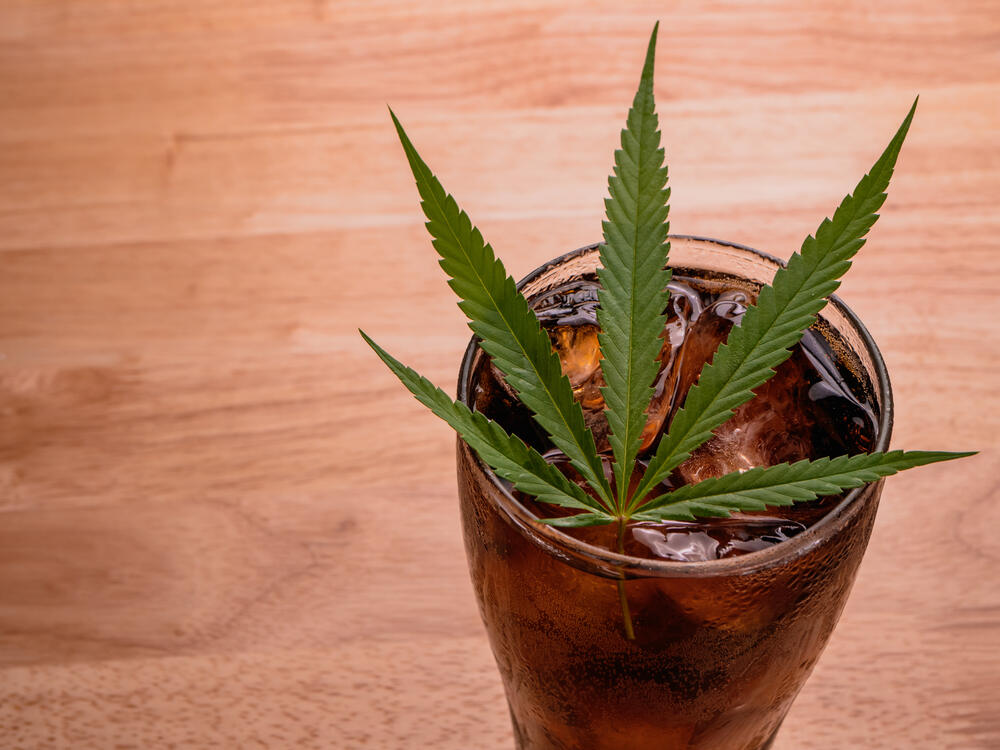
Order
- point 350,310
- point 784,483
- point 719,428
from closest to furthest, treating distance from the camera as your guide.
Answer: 1. point 784,483
2. point 719,428
3. point 350,310

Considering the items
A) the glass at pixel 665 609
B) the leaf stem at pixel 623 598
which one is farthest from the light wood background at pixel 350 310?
the leaf stem at pixel 623 598

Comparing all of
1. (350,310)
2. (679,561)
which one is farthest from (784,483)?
(350,310)

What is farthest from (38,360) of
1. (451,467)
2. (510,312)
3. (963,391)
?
(963,391)

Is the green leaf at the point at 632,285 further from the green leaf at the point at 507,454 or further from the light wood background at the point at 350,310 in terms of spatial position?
the light wood background at the point at 350,310

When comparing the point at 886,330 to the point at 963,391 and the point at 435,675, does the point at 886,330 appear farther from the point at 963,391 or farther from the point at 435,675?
the point at 435,675

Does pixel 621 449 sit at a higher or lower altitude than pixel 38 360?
higher

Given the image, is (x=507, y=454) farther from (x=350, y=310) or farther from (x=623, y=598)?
(x=350, y=310)
